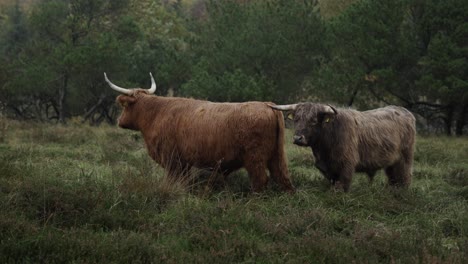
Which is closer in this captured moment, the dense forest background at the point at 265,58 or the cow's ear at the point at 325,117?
the cow's ear at the point at 325,117

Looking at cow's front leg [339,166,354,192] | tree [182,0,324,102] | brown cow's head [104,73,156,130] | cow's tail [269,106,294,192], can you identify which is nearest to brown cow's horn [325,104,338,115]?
cow's tail [269,106,294,192]

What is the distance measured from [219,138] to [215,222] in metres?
1.64

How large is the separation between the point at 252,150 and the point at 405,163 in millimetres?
2431

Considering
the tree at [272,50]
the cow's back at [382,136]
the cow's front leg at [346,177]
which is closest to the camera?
the cow's front leg at [346,177]

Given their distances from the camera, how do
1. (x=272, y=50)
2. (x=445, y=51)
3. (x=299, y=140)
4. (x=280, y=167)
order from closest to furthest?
(x=299, y=140), (x=280, y=167), (x=445, y=51), (x=272, y=50)

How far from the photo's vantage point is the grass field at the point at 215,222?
13.5 ft

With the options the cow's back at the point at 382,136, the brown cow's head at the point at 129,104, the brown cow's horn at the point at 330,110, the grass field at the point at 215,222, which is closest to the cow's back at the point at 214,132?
the grass field at the point at 215,222

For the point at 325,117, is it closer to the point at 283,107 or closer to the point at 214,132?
the point at 283,107

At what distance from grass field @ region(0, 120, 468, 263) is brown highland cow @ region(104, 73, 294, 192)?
0.84 feet

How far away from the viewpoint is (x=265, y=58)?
64.7ft

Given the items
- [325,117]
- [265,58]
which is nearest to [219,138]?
[325,117]

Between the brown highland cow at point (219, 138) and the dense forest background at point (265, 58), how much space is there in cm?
1063

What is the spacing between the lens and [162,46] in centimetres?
2548

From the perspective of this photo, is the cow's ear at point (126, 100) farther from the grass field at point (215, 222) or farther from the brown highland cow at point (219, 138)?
the grass field at point (215, 222)
